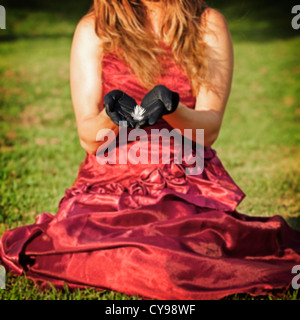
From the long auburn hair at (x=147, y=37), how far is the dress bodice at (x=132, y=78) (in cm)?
3

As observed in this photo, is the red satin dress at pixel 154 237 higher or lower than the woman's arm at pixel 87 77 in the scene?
lower

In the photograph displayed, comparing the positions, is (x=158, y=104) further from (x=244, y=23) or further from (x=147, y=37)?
(x=244, y=23)

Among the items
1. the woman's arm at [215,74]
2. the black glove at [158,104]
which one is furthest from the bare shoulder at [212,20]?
the black glove at [158,104]

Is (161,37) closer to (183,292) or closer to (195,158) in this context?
(195,158)

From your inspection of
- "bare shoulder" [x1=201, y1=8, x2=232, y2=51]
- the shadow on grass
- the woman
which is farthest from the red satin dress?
the shadow on grass

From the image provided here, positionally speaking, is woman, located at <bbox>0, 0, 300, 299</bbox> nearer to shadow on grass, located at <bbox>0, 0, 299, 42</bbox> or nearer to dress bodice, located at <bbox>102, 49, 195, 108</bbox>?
dress bodice, located at <bbox>102, 49, 195, 108</bbox>

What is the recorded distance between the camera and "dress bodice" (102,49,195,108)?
2318 millimetres

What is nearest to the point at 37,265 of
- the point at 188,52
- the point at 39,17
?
the point at 188,52

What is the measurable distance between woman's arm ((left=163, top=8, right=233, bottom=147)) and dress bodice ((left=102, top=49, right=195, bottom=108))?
0.12 metres

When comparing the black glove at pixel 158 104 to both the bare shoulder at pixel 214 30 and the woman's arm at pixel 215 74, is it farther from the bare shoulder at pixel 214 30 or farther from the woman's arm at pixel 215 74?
the bare shoulder at pixel 214 30

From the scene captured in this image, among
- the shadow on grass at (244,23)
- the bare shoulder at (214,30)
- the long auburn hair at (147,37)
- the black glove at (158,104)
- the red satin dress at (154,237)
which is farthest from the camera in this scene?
the shadow on grass at (244,23)

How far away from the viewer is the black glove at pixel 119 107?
178cm

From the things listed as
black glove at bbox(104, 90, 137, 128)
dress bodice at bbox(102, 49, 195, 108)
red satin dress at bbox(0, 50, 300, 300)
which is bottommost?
red satin dress at bbox(0, 50, 300, 300)

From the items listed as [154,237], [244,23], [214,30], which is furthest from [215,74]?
A: [244,23]
